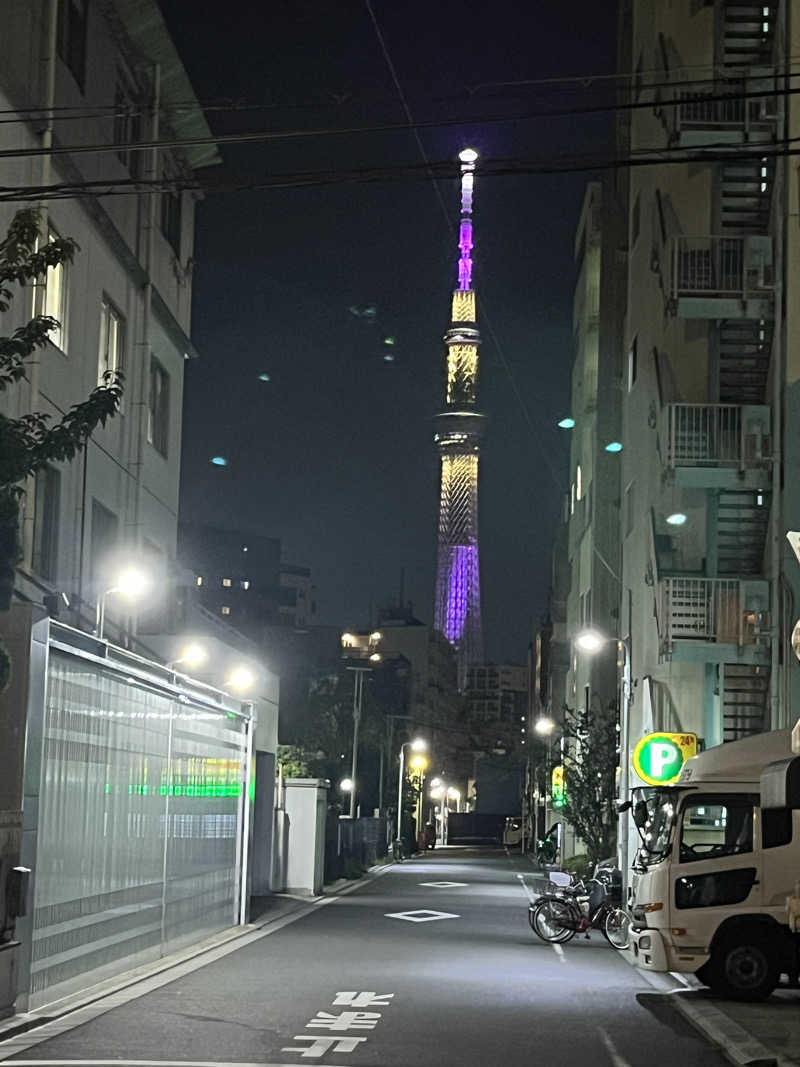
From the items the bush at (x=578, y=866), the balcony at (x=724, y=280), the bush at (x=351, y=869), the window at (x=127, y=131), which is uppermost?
the window at (x=127, y=131)

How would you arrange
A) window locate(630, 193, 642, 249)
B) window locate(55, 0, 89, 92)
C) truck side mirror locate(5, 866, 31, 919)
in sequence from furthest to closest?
window locate(630, 193, 642, 249), window locate(55, 0, 89, 92), truck side mirror locate(5, 866, 31, 919)

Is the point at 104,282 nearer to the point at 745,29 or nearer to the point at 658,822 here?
the point at 745,29

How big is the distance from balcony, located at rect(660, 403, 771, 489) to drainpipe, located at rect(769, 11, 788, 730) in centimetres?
49

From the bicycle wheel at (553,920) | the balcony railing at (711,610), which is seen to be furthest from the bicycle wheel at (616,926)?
the balcony railing at (711,610)

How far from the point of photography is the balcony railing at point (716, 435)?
31.8m

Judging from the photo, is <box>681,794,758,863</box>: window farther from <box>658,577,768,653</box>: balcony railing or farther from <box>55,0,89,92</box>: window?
<box>55,0,89,92</box>: window

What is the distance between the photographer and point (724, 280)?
32.9 meters

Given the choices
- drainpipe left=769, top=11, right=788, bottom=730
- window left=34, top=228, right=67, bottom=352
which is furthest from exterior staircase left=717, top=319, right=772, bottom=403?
window left=34, top=228, right=67, bottom=352

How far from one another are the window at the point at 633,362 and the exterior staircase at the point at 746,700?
15.0 meters

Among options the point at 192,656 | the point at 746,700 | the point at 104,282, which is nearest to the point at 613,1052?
the point at 192,656

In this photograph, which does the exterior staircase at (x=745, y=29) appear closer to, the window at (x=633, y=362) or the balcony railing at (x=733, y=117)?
the balcony railing at (x=733, y=117)

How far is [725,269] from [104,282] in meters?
12.1

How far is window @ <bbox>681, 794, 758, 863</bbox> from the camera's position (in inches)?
831

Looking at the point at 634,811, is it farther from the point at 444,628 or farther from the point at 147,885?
the point at 444,628
